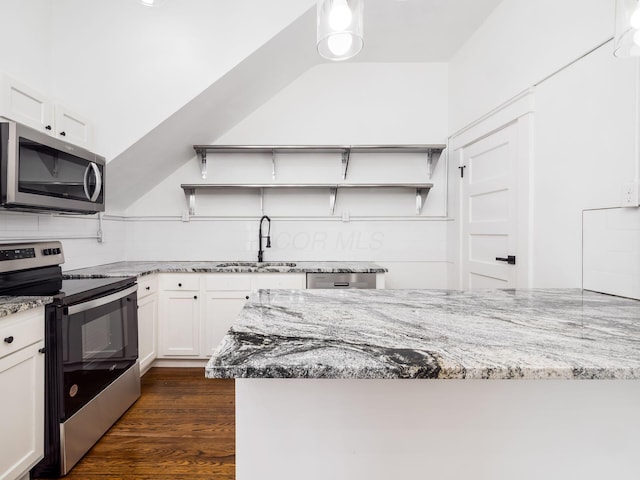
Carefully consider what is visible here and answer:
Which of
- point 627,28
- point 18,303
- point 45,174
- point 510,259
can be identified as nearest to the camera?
point 627,28

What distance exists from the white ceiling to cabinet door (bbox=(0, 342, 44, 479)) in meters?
2.93

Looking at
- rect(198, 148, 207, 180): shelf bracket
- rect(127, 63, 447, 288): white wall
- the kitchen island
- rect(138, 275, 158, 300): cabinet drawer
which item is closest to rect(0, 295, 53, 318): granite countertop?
rect(138, 275, 158, 300): cabinet drawer

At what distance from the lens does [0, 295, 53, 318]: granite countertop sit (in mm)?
1418

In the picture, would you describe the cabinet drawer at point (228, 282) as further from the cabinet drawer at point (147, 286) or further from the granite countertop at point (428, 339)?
the granite countertop at point (428, 339)

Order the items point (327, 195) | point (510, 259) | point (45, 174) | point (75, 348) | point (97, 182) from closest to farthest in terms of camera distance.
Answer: point (75, 348), point (45, 174), point (97, 182), point (510, 259), point (327, 195)

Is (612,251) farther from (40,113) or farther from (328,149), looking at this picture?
(40,113)

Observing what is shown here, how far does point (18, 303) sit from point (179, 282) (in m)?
1.47

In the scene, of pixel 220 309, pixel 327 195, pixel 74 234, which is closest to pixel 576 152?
pixel 327 195

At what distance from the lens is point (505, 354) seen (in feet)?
2.45

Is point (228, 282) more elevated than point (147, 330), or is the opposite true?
point (228, 282)

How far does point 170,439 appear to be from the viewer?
2.00 m

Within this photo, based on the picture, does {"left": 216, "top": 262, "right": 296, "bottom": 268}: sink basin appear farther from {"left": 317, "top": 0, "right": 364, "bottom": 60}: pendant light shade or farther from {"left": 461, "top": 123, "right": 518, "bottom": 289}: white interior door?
{"left": 317, "top": 0, "right": 364, "bottom": 60}: pendant light shade

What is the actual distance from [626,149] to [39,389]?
286 cm

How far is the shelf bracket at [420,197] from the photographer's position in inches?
137
